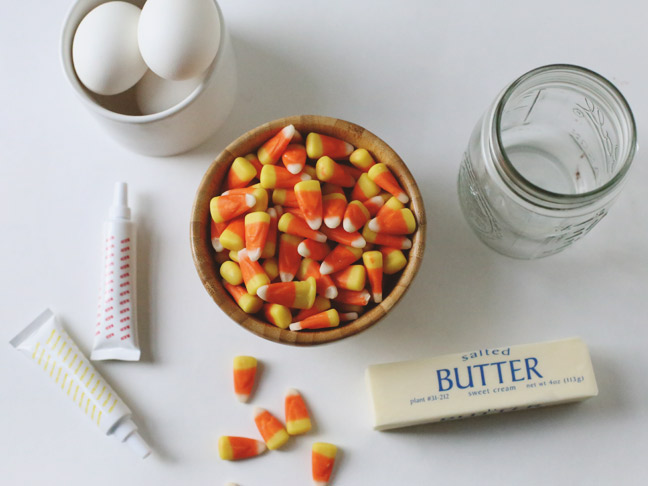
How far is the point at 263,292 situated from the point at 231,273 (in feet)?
0.19

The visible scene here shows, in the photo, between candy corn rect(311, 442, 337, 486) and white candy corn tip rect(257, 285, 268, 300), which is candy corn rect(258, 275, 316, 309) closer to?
white candy corn tip rect(257, 285, 268, 300)

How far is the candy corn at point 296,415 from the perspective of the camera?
896 mm

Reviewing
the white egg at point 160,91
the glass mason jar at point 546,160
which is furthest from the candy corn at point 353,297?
the white egg at point 160,91

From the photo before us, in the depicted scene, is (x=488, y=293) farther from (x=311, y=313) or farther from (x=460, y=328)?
(x=311, y=313)

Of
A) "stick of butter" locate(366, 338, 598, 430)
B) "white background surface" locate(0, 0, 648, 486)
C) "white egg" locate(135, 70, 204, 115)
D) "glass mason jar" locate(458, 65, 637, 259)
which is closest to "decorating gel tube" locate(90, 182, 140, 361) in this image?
"white background surface" locate(0, 0, 648, 486)

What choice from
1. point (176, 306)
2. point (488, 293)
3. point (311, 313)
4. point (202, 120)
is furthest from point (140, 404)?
point (488, 293)

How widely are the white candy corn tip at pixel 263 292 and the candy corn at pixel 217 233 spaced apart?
0.28ft

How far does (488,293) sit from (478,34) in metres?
0.38

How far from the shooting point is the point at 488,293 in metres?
0.93

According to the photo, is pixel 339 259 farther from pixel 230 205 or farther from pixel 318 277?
pixel 230 205

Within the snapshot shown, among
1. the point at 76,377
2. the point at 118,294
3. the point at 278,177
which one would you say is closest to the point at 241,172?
the point at 278,177

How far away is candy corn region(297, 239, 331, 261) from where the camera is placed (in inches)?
32.0

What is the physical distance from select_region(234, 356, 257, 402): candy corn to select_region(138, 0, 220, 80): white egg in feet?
1.24

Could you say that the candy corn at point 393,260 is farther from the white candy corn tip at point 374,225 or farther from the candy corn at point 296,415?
the candy corn at point 296,415
